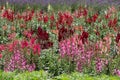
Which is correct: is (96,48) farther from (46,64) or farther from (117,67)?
(46,64)

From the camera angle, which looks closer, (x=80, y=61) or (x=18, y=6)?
(x=80, y=61)

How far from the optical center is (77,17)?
11.1 meters

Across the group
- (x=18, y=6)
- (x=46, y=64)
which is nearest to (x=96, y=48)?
(x=46, y=64)

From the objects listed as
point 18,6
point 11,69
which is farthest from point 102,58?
point 18,6

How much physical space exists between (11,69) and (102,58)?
1.54 metres

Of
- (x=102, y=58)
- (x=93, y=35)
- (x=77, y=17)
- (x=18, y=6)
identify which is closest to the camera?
(x=102, y=58)

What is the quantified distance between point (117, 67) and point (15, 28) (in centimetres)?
344

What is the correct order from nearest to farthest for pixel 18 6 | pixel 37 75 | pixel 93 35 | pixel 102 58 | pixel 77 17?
pixel 37 75 < pixel 102 58 < pixel 93 35 < pixel 77 17 < pixel 18 6

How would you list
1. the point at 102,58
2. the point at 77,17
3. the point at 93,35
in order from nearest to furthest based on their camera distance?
the point at 102,58, the point at 93,35, the point at 77,17

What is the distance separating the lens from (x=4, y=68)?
25.4 feet

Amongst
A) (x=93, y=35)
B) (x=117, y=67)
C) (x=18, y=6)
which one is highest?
(x=18, y=6)

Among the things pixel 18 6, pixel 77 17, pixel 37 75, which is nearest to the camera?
pixel 37 75

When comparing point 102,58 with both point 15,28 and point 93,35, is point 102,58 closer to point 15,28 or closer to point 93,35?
point 93,35

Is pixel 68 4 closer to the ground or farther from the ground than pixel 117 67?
farther from the ground
